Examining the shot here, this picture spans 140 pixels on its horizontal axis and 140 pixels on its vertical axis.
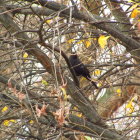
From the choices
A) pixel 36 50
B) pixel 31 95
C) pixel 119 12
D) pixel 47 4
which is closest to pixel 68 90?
pixel 31 95

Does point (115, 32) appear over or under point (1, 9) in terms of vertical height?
under

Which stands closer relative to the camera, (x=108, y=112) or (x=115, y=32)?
(x=115, y=32)

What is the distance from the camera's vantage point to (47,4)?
13.6 feet

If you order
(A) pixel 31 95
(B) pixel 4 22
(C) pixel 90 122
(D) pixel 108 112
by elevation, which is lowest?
(D) pixel 108 112

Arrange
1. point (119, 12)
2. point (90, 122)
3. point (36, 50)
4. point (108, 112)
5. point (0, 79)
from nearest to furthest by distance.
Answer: point (36, 50)
point (0, 79)
point (90, 122)
point (119, 12)
point (108, 112)

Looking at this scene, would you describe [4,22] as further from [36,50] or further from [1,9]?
[36,50]

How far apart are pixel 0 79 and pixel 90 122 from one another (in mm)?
1229

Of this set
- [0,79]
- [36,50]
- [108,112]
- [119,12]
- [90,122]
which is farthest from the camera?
[108,112]

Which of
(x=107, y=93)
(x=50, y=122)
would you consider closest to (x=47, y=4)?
(x=50, y=122)

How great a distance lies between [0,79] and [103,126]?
1410 millimetres

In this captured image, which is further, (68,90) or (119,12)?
(119,12)

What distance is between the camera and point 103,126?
4543 millimetres

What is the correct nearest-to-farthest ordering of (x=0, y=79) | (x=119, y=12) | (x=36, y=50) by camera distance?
(x=36, y=50) → (x=0, y=79) → (x=119, y=12)

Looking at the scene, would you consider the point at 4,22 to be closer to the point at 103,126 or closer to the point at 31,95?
the point at 31,95
